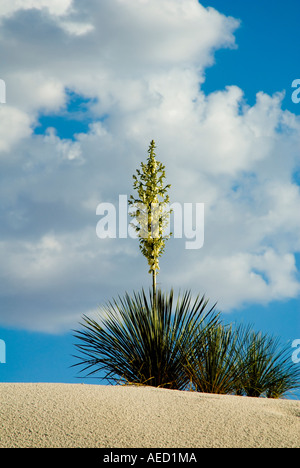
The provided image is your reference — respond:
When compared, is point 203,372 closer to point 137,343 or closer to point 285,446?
point 137,343

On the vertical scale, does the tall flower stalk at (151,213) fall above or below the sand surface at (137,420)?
above

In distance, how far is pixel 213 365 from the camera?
7.29 m

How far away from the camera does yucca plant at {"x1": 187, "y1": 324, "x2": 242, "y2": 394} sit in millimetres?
7309

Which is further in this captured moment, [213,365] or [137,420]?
[213,365]

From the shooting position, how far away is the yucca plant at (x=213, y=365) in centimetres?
731

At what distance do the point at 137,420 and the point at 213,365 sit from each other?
9.20 ft

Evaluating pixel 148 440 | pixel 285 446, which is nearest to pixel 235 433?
pixel 285 446

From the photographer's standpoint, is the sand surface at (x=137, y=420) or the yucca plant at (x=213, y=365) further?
the yucca plant at (x=213, y=365)

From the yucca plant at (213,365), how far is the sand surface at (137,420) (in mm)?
1613

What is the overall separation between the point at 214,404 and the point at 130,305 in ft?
8.99

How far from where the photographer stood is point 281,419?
4.96m

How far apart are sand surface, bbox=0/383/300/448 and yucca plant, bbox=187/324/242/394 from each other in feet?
5.29
